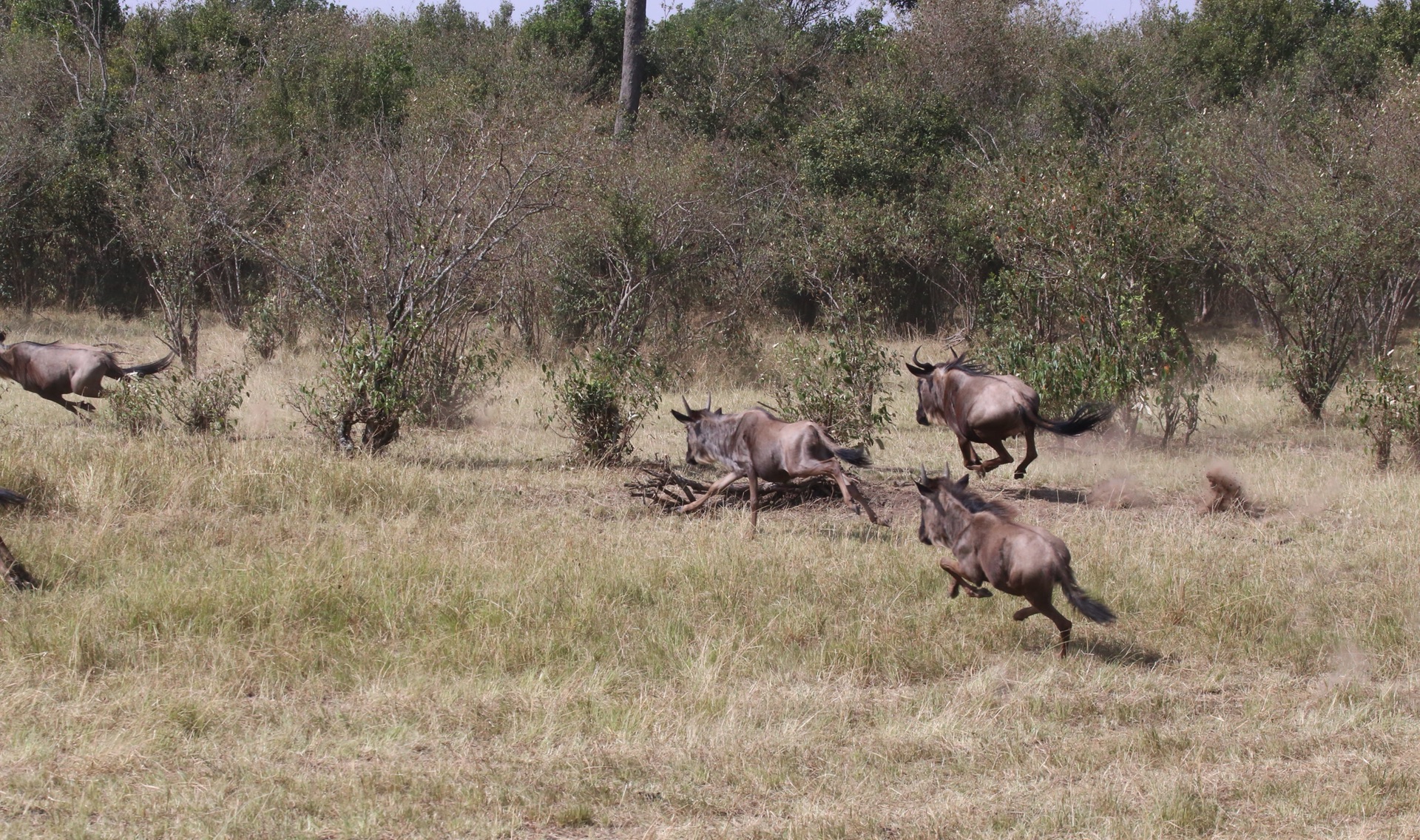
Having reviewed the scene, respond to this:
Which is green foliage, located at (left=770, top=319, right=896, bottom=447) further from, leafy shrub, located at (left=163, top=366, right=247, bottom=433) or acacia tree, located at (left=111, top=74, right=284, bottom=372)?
acacia tree, located at (left=111, top=74, right=284, bottom=372)

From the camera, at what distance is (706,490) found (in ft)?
31.9

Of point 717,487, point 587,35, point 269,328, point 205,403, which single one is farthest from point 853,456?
point 587,35

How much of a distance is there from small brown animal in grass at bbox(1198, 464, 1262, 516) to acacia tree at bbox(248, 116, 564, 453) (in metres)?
5.97

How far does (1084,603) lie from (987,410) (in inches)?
171

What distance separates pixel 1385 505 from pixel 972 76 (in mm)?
17526

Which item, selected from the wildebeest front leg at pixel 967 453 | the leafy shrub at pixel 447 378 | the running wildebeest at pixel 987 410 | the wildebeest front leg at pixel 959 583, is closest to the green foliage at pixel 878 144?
the leafy shrub at pixel 447 378

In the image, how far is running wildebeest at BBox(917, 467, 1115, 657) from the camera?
6.07m

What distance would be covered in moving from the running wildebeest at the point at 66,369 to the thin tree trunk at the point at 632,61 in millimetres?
15298

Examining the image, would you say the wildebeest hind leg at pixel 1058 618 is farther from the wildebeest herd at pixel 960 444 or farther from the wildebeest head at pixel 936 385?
Answer: the wildebeest head at pixel 936 385

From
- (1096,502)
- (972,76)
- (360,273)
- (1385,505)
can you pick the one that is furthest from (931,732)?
(972,76)

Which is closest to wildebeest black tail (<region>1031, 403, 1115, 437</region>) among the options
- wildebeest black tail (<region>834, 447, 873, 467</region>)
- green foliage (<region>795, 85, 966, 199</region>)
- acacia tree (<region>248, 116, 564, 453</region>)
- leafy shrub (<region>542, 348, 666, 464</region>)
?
wildebeest black tail (<region>834, 447, 873, 467</region>)

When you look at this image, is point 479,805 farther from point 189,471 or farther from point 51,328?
point 51,328

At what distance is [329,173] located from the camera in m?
16.9

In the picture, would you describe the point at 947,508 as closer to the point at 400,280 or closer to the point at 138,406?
the point at 400,280
